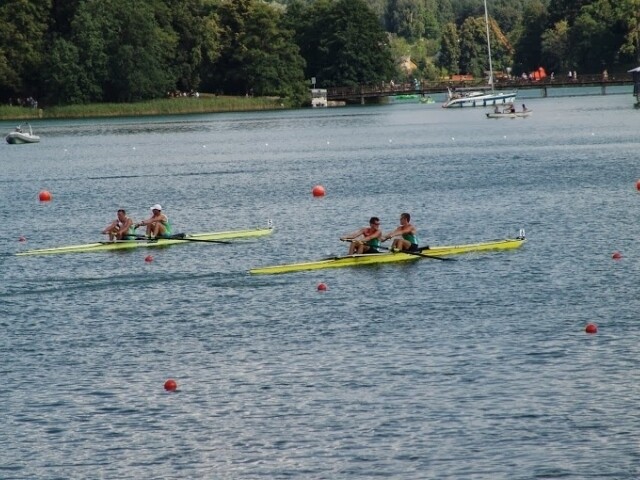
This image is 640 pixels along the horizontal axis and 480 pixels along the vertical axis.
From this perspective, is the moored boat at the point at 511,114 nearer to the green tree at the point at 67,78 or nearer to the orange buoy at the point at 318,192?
the green tree at the point at 67,78

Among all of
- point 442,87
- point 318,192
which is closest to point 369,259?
point 318,192

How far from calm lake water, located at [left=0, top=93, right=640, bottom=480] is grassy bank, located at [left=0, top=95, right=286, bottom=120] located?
A: 267 ft

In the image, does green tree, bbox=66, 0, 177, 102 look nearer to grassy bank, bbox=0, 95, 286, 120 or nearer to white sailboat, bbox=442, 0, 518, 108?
grassy bank, bbox=0, 95, 286, 120

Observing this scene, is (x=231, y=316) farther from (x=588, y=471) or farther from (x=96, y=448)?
(x=588, y=471)

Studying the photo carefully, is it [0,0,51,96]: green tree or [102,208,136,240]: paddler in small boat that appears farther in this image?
[0,0,51,96]: green tree

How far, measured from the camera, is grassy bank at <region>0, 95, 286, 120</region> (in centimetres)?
12900

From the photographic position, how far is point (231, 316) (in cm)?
2562

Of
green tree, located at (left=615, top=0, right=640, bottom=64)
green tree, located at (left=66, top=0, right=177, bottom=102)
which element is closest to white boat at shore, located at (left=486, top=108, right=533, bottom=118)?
green tree, located at (left=66, top=0, right=177, bottom=102)

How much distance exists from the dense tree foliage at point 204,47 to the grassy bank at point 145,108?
101 cm

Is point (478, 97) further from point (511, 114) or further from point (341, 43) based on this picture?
point (511, 114)

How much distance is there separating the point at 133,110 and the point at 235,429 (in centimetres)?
Result: 11519

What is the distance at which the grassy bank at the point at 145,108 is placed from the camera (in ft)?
423

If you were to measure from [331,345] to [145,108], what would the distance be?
111 meters

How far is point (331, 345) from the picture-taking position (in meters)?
22.8
